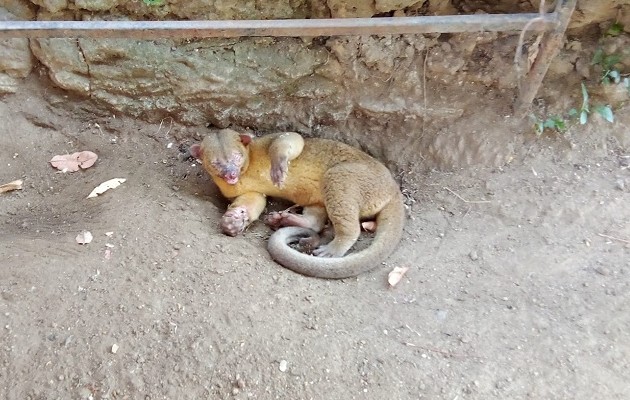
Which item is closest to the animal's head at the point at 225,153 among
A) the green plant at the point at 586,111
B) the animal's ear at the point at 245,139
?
the animal's ear at the point at 245,139

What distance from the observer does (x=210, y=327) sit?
10.2ft

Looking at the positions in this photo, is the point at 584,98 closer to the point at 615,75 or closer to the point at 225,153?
the point at 615,75

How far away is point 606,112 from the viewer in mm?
4004

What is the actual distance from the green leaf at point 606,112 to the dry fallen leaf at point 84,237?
3500mm

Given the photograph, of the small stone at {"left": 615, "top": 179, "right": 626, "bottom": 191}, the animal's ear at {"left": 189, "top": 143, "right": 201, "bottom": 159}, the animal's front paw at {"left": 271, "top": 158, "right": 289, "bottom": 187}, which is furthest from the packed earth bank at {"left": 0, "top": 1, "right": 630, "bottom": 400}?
the animal's front paw at {"left": 271, "top": 158, "right": 289, "bottom": 187}

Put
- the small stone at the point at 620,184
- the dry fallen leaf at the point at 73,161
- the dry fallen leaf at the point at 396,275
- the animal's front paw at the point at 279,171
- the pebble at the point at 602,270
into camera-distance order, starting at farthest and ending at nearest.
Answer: the dry fallen leaf at the point at 73,161 → the animal's front paw at the point at 279,171 → the small stone at the point at 620,184 → the dry fallen leaf at the point at 396,275 → the pebble at the point at 602,270

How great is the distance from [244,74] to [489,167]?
193 centimetres

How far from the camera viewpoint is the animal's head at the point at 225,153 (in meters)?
4.15

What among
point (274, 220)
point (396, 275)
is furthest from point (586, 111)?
point (274, 220)

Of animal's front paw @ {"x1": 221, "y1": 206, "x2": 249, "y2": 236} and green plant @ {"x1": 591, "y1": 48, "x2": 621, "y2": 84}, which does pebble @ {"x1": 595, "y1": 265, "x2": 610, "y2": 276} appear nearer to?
green plant @ {"x1": 591, "y1": 48, "x2": 621, "y2": 84}

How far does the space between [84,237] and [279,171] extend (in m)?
1.36

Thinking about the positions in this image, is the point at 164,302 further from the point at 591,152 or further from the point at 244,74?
the point at 591,152

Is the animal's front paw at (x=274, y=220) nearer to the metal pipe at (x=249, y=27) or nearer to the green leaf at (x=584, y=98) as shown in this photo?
the metal pipe at (x=249, y=27)

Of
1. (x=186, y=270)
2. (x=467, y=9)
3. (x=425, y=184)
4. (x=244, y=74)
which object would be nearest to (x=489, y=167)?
(x=425, y=184)
